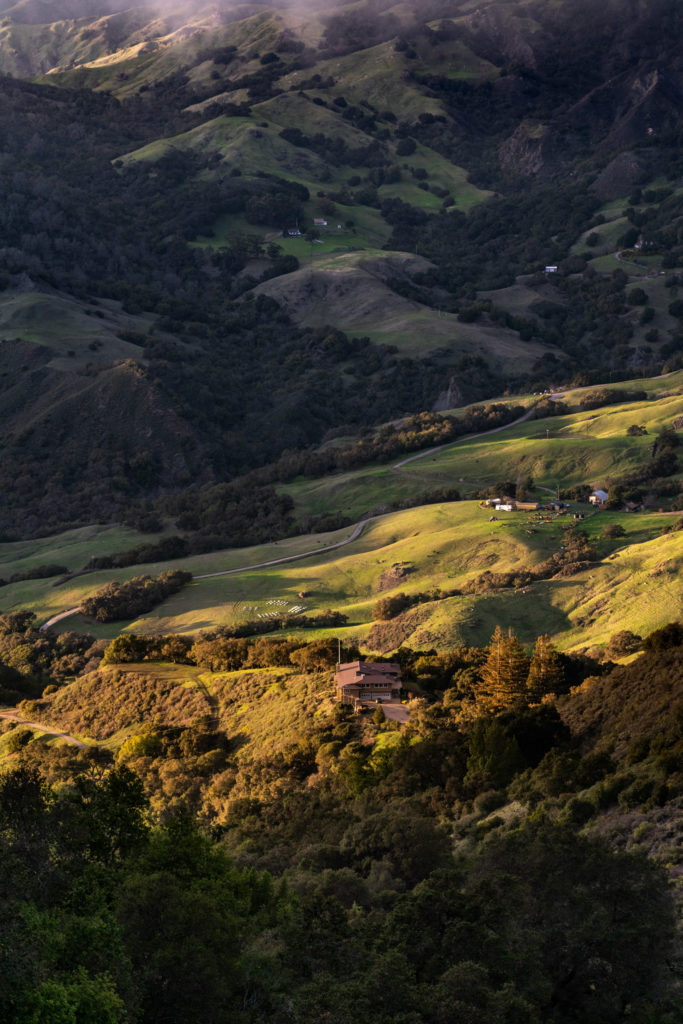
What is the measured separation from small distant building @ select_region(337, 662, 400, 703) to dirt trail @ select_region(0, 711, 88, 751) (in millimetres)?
12905

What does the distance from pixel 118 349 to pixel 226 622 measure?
85.0 m

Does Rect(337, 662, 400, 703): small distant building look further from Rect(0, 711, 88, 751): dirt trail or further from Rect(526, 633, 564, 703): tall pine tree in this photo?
Rect(0, 711, 88, 751): dirt trail

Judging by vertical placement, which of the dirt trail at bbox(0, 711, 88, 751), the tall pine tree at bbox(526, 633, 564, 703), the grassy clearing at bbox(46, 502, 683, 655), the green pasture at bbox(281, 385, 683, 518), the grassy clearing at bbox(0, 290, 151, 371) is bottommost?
the green pasture at bbox(281, 385, 683, 518)

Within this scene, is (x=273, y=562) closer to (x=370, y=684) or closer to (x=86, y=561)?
(x=86, y=561)

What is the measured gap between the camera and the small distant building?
45500 millimetres

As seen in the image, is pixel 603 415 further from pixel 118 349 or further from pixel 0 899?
pixel 0 899

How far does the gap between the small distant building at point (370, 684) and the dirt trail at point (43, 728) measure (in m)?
12.9

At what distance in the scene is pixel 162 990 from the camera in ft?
63.6

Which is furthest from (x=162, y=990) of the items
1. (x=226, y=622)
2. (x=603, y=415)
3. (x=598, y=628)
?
(x=603, y=415)

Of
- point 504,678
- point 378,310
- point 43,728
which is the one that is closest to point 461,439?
point 378,310

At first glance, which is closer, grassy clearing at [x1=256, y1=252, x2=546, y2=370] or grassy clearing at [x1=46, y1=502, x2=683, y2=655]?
grassy clearing at [x1=46, y1=502, x2=683, y2=655]

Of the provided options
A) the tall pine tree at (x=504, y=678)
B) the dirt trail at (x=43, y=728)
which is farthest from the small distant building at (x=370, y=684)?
the dirt trail at (x=43, y=728)

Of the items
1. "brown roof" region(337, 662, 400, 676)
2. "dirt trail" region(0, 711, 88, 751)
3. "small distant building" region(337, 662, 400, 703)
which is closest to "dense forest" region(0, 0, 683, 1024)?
"dirt trail" region(0, 711, 88, 751)

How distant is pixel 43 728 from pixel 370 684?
761 inches
